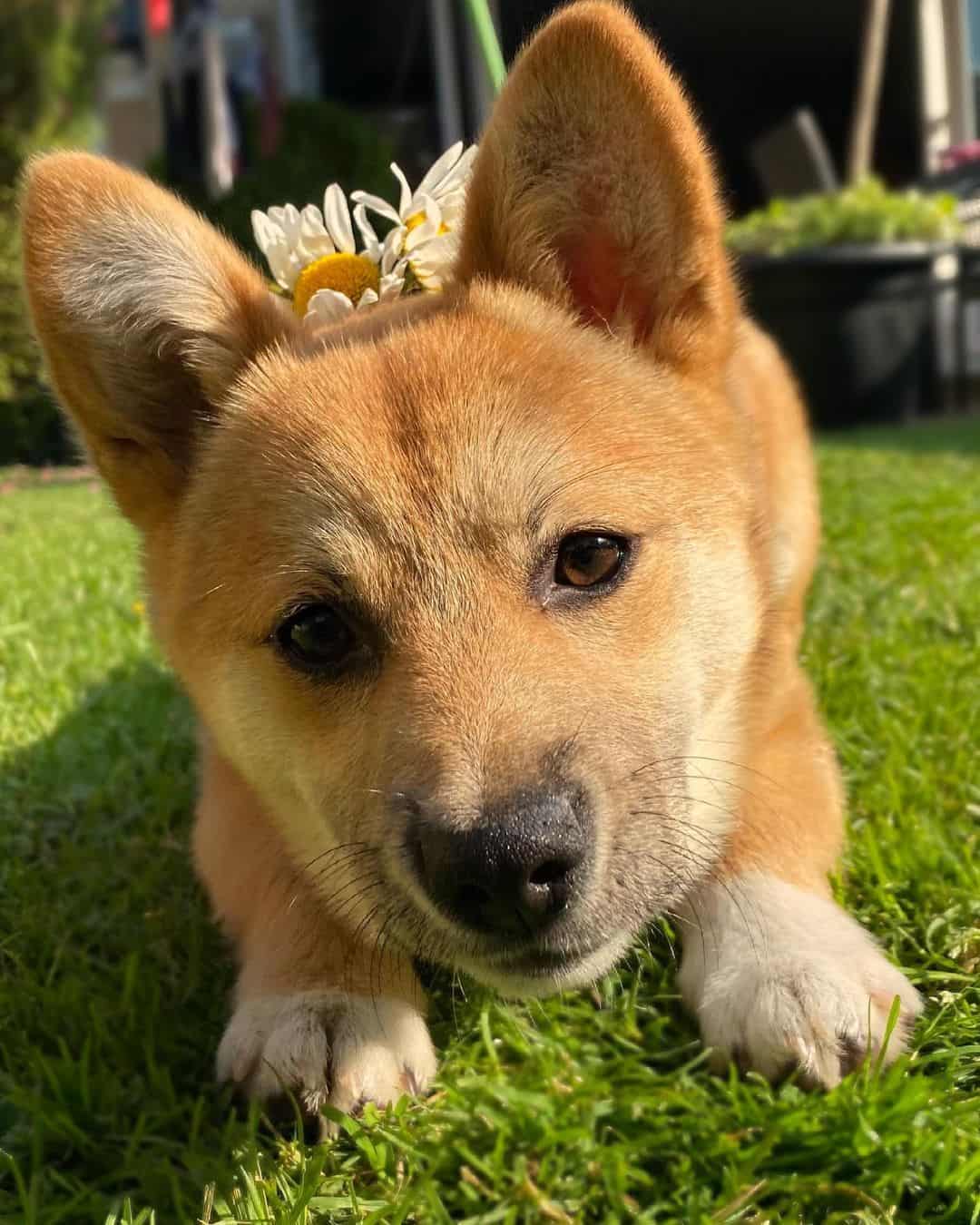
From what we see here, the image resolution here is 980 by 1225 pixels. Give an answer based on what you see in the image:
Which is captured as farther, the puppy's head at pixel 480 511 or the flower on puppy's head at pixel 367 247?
the flower on puppy's head at pixel 367 247

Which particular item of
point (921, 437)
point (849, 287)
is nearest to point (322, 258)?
point (921, 437)

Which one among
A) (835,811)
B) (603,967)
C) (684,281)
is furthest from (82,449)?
(835,811)

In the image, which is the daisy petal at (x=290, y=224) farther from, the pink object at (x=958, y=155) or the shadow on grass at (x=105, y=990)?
the pink object at (x=958, y=155)

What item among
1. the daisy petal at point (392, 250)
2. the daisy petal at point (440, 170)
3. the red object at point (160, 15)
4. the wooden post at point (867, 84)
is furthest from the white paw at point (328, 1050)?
the red object at point (160, 15)

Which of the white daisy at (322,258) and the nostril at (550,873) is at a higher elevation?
the white daisy at (322,258)

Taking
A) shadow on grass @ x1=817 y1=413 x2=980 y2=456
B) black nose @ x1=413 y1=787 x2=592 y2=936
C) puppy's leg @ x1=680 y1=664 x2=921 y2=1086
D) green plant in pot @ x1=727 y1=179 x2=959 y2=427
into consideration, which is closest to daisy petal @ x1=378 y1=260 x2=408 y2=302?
puppy's leg @ x1=680 y1=664 x2=921 y2=1086

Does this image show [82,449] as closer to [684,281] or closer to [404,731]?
[404,731]
